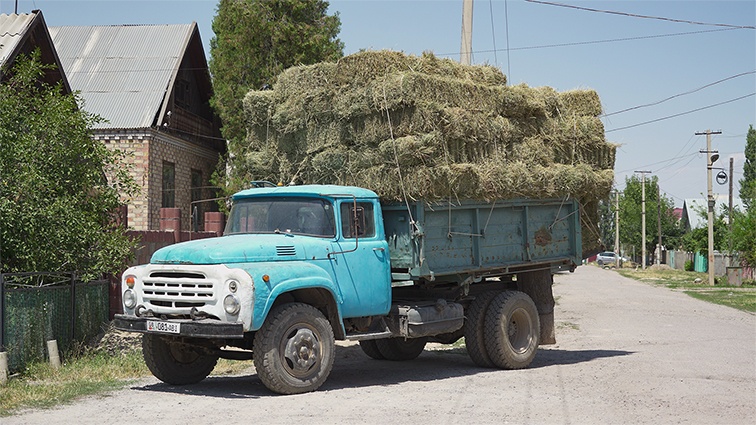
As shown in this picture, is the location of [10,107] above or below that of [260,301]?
above

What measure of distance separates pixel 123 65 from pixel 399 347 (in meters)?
16.7

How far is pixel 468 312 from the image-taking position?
44.3ft

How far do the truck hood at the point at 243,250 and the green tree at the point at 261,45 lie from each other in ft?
54.2

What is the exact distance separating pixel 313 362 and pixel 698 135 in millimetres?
44183

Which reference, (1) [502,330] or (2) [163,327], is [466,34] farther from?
(2) [163,327]

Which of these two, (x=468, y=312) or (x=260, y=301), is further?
(x=468, y=312)

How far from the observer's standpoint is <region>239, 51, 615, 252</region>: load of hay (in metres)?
12.1

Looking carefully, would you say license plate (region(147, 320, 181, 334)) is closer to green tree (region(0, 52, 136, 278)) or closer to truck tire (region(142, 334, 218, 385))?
truck tire (region(142, 334, 218, 385))

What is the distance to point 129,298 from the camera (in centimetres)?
1066

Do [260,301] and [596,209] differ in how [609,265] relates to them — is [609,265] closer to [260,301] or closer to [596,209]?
[596,209]

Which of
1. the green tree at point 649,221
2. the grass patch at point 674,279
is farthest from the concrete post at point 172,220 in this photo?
the green tree at point 649,221

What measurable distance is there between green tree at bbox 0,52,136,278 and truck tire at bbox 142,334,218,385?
2868 mm

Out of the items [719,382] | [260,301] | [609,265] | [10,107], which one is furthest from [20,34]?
[609,265]

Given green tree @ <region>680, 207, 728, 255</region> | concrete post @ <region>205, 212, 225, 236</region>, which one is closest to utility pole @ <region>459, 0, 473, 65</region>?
concrete post @ <region>205, 212, 225, 236</region>
